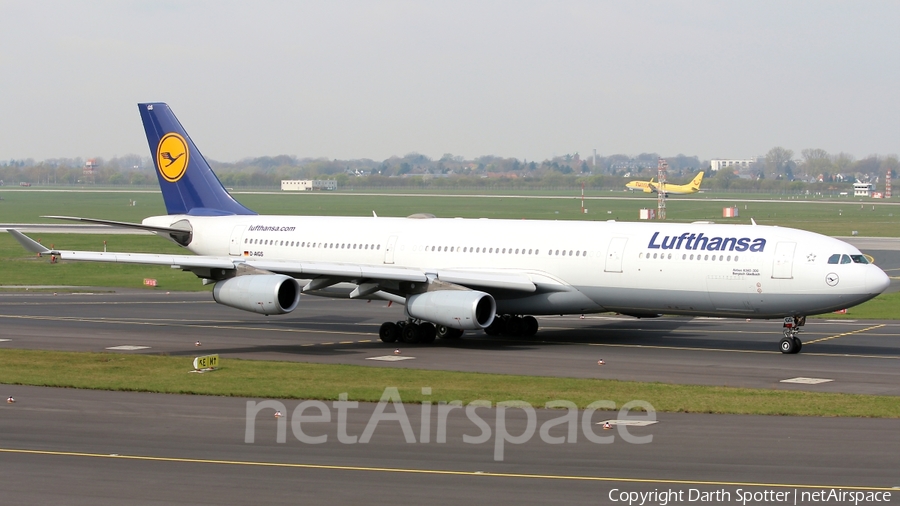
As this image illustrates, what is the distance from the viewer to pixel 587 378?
3083 centimetres

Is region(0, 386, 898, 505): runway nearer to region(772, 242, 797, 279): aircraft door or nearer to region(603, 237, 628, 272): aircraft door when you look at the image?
region(772, 242, 797, 279): aircraft door

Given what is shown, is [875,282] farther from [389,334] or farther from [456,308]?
[389,334]

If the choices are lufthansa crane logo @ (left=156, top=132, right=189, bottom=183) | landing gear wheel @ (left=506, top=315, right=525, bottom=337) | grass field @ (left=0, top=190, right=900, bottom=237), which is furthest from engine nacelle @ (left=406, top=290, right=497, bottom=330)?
grass field @ (left=0, top=190, right=900, bottom=237)

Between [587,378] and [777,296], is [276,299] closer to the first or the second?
[587,378]

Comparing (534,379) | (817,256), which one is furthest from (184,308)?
(817,256)

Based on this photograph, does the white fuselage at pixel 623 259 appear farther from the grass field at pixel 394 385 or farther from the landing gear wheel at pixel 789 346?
the grass field at pixel 394 385

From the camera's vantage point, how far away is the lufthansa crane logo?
47.6 metres

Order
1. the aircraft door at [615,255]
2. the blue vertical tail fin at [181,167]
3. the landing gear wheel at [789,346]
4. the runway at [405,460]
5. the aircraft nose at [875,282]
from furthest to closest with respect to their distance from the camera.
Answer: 1. the blue vertical tail fin at [181,167]
2. the aircraft door at [615,255]
3. the landing gear wheel at [789,346]
4. the aircraft nose at [875,282]
5. the runway at [405,460]

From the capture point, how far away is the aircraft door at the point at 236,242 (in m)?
46.1

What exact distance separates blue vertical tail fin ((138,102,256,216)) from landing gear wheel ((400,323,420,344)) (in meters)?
12.3

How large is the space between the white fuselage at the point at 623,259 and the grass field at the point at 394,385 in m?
7.56

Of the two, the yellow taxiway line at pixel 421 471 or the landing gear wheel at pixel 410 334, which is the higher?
the yellow taxiway line at pixel 421 471

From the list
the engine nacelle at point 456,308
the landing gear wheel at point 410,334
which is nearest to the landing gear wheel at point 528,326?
the engine nacelle at point 456,308

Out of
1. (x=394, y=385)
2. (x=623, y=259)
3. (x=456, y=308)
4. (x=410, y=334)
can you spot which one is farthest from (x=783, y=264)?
(x=394, y=385)
